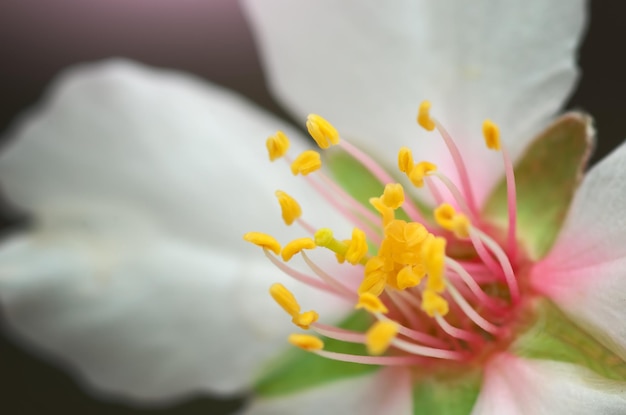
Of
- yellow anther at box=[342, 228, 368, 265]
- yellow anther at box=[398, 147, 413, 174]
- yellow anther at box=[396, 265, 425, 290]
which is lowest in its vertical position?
yellow anther at box=[396, 265, 425, 290]

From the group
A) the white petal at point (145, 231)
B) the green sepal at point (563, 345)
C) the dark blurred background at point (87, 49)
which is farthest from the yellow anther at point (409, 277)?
the dark blurred background at point (87, 49)

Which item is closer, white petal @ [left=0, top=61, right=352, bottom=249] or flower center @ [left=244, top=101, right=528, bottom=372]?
flower center @ [left=244, top=101, right=528, bottom=372]

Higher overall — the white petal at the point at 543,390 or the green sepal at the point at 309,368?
the green sepal at the point at 309,368

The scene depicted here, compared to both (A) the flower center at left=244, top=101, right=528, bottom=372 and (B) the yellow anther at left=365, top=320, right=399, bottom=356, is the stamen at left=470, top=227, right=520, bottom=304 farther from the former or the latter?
(B) the yellow anther at left=365, top=320, right=399, bottom=356

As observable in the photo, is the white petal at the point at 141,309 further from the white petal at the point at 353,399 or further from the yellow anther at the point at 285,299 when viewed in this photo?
the yellow anther at the point at 285,299

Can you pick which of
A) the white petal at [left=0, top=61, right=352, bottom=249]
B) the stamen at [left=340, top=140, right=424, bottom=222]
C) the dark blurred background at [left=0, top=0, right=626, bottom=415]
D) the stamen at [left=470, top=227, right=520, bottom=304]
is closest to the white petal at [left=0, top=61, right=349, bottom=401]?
the white petal at [left=0, top=61, right=352, bottom=249]

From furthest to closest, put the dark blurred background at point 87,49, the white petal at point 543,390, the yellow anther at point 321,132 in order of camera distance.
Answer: the dark blurred background at point 87,49
the yellow anther at point 321,132
the white petal at point 543,390

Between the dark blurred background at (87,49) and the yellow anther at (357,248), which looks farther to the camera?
the dark blurred background at (87,49)
